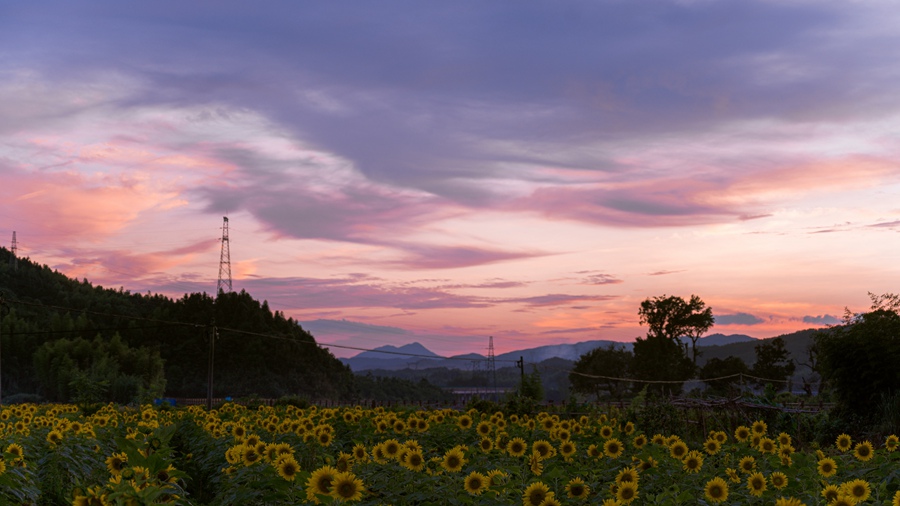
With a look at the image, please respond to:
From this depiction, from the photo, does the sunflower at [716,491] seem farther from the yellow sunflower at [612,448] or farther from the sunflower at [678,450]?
the yellow sunflower at [612,448]

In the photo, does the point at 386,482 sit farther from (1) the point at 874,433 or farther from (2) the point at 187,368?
(2) the point at 187,368

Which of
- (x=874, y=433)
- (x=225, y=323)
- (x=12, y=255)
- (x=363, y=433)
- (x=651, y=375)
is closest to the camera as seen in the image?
(x=363, y=433)

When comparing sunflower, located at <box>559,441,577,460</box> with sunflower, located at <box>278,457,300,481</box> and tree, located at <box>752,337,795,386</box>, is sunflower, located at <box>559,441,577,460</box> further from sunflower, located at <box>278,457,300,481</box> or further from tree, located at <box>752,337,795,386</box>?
tree, located at <box>752,337,795,386</box>

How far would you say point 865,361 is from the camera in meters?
25.9

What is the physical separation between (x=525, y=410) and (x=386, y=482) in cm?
2090

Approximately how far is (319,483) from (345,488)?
0.23m

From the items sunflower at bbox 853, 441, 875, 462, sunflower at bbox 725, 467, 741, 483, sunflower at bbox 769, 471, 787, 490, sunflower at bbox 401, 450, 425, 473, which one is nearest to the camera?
sunflower at bbox 401, 450, 425, 473

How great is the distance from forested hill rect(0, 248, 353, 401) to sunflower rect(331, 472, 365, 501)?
88.7 metres

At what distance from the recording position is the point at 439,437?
12.9m

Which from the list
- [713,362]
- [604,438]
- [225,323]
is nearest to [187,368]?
[225,323]

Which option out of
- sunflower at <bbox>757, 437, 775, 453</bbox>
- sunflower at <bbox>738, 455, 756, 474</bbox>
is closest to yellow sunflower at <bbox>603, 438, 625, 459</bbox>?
sunflower at <bbox>738, 455, 756, 474</bbox>

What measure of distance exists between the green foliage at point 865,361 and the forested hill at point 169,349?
2956 inches

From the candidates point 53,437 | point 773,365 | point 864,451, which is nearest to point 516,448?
point 864,451

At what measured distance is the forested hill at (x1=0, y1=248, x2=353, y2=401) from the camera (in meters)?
98.7
